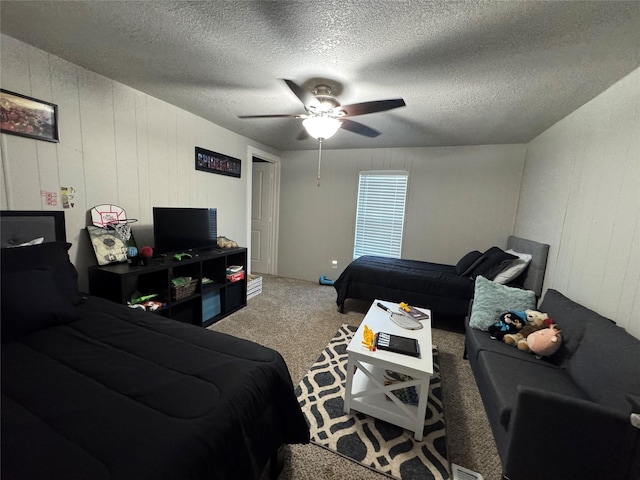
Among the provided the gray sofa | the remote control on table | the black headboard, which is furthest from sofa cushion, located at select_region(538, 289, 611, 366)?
the black headboard

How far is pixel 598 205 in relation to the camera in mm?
1934

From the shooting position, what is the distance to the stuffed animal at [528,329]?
187cm

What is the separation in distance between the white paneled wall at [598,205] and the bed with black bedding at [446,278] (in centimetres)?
23

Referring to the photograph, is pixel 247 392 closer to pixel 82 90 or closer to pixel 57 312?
pixel 57 312

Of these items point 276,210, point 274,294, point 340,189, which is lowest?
point 274,294

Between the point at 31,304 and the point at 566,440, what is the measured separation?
2586 mm

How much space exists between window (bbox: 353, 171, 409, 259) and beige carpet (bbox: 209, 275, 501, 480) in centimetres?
Answer: 108

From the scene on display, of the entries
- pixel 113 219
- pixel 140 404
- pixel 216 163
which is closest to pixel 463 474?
pixel 140 404

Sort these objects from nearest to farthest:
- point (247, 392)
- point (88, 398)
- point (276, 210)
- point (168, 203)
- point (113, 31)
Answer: point (88, 398)
point (247, 392)
point (113, 31)
point (168, 203)
point (276, 210)

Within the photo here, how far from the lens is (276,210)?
4.96m

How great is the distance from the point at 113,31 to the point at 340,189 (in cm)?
338

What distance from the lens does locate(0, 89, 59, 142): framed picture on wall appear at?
1.73 m

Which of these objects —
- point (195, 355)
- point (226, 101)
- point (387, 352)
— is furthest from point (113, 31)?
point (387, 352)

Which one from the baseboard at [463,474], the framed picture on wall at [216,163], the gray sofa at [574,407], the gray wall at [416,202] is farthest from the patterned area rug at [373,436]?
the framed picture on wall at [216,163]
